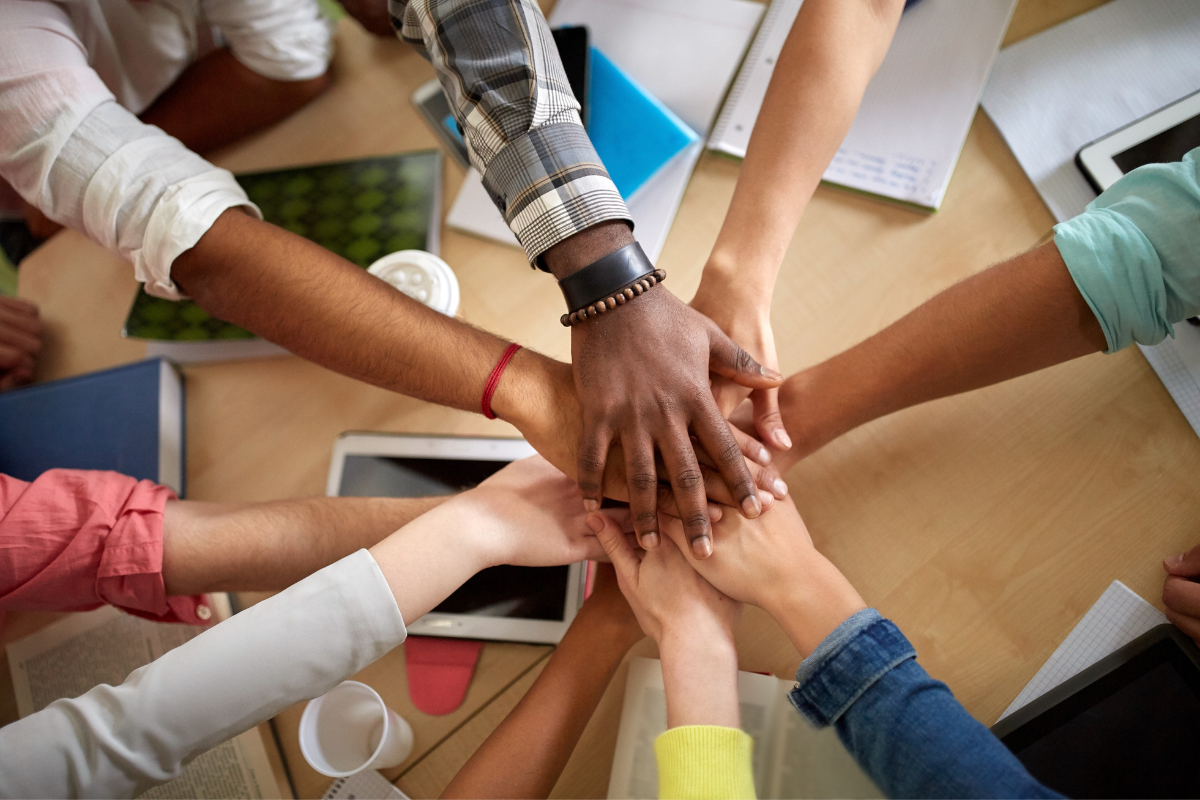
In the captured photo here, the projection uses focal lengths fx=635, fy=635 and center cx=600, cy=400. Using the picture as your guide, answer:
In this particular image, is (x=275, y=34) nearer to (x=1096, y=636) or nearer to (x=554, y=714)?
(x=554, y=714)

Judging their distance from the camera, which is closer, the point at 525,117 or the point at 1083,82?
the point at 525,117

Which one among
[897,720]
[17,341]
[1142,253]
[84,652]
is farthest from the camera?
[17,341]

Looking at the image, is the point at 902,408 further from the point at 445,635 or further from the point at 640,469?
the point at 445,635

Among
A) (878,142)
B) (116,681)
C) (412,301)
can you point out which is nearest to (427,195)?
(412,301)

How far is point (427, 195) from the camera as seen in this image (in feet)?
3.34

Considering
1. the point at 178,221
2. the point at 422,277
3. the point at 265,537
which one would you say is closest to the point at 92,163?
the point at 178,221

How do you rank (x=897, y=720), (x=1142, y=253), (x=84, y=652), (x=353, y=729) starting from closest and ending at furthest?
(x=897, y=720) < (x=1142, y=253) < (x=353, y=729) < (x=84, y=652)

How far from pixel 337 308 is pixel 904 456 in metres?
0.75

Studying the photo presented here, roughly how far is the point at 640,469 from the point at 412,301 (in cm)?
38

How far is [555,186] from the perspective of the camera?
2.47 feet

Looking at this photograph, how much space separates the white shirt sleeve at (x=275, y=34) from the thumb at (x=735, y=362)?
0.86 metres

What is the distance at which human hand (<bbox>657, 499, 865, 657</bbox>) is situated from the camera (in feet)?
2.20

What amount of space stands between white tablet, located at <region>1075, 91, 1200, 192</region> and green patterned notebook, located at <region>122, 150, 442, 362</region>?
93cm

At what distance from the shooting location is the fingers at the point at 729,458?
2.38 ft
